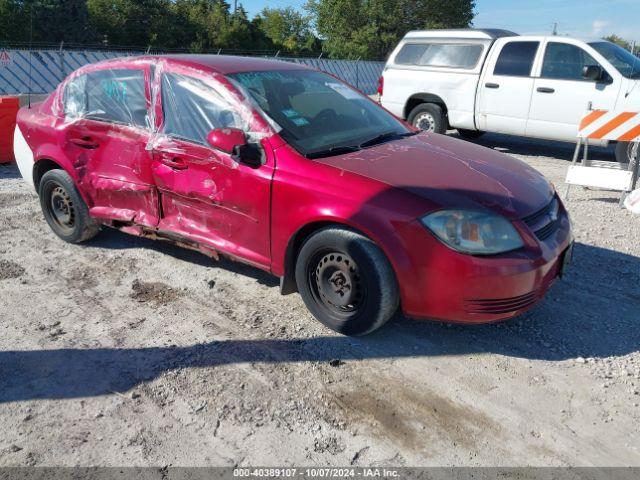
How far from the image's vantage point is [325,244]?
3.46m

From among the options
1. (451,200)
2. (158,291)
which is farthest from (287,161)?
(158,291)

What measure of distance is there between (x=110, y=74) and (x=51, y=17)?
110 ft

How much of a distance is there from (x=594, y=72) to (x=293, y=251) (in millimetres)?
6630

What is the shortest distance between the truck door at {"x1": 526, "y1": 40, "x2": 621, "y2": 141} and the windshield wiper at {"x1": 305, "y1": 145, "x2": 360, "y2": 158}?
6040 millimetres

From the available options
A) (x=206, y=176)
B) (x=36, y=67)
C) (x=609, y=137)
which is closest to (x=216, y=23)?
(x=36, y=67)

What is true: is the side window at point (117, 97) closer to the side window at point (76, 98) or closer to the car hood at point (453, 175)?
the side window at point (76, 98)

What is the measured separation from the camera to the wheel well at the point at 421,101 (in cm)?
1016

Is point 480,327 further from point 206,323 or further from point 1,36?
point 1,36

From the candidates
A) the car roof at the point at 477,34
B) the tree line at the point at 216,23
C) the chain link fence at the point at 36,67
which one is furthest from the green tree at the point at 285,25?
the car roof at the point at 477,34

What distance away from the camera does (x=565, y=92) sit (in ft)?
28.2

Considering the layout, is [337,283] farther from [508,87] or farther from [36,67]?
[36,67]

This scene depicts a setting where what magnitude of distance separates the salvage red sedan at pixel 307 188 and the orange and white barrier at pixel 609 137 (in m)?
2.92

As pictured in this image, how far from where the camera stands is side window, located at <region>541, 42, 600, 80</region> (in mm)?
8562

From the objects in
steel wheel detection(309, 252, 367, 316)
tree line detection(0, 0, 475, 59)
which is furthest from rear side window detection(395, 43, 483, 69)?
tree line detection(0, 0, 475, 59)
